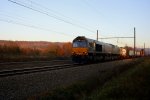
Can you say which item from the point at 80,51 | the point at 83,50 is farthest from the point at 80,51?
the point at 83,50

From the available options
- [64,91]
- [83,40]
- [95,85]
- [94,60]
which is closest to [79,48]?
[83,40]

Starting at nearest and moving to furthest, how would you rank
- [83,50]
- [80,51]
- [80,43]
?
[83,50] → [80,51] → [80,43]

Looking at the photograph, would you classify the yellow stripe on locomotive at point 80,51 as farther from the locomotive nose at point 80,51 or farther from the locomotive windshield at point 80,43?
the locomotive windshield at point 80,43

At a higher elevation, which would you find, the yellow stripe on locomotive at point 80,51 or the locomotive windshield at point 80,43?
the locomotive windshield at point 80,43

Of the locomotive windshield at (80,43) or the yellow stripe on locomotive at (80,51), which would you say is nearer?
the yellow stripe on locomotive at (80,51)

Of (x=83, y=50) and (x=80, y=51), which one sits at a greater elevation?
(x=83, y=50)

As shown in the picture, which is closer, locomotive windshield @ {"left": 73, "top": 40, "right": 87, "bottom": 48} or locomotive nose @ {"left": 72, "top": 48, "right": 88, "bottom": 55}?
locomotive nose @ {"left": 72, "top": 48, "right": 88, "bottom": 55}

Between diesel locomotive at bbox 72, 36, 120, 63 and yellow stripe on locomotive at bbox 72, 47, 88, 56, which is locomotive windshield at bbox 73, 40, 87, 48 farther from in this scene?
yellow stripe on locomotive at bbox 72, 47, 88, 56

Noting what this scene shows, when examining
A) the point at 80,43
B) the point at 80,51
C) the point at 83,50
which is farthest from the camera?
the point at 80,43

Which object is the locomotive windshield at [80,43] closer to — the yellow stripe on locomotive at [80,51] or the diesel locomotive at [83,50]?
the diesel locomotive at [83,50]

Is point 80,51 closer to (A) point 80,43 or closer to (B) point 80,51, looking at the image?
(B) point 80,51

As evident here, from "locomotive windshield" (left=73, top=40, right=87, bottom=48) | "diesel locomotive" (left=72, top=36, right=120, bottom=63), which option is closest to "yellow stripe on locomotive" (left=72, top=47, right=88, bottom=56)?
"diesel locomotive" (left=72, top=36, right=120, bottom=63)

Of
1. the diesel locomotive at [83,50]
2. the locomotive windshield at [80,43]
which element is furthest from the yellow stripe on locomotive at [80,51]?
the locomotive windshield at [80,43]

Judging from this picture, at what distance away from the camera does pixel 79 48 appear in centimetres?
3281
